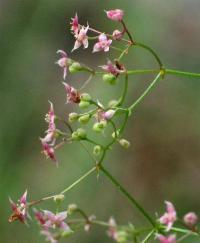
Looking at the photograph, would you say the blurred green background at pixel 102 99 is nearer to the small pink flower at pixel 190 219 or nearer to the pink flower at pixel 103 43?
the pink flower at pixel 103 43

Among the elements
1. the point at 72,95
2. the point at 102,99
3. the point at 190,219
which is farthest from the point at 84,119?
the point at 102,99

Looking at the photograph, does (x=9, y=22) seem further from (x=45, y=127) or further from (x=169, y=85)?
(x=169, y=85)

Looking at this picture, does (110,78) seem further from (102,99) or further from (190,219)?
(102,99)

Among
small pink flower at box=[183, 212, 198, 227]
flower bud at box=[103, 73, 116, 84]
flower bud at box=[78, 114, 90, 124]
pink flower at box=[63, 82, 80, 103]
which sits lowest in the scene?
small pink flower at box=[183, 212, 198, 227]

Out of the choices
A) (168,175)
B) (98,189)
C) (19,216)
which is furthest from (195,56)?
(19,216)

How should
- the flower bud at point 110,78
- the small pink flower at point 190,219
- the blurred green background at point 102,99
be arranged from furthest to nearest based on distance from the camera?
the blurred green background at point 102,99 < the flower bud at point 110,78 < the small pink flower at point 190,219

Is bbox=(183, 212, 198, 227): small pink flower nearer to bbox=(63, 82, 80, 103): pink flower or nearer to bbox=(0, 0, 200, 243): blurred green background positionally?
bbox=(63, 82, 80, 103): pink flower

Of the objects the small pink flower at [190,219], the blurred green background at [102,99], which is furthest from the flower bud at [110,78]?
the blurred green background at [102,99]

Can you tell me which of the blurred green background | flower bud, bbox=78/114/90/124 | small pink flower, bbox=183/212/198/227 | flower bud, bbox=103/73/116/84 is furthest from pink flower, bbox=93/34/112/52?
the blurred green background

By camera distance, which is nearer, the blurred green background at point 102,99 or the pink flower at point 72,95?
the pink flower at point 72,95
